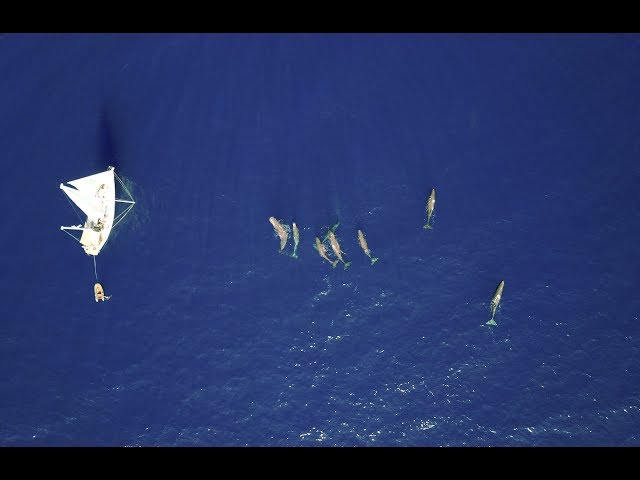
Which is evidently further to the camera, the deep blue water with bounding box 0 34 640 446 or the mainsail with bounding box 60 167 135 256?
the mainsail with bounding box 60 167 135 256

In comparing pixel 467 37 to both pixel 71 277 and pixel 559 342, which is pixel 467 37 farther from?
pixel 71 277

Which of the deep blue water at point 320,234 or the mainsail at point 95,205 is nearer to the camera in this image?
the deep blue water at point 320,234

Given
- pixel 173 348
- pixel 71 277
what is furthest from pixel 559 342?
pixel 71 277

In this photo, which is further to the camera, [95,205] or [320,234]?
[320,234]
